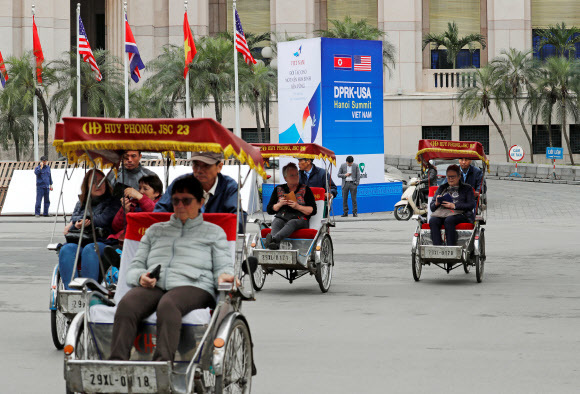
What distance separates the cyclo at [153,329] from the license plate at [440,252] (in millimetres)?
6990

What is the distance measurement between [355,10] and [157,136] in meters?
54.7

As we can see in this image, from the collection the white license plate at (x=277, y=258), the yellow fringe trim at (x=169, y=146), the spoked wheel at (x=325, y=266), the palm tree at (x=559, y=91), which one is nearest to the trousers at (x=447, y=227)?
the spoked wheel at (x=325, y=266)

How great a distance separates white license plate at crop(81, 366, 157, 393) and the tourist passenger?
9.96ft

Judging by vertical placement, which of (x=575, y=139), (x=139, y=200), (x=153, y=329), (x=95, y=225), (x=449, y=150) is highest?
(x=575, y=139)

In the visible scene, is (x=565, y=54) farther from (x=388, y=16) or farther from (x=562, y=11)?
(x=388, y=16)

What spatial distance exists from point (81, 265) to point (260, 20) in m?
52.8

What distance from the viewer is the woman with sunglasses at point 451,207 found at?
14.0 meters

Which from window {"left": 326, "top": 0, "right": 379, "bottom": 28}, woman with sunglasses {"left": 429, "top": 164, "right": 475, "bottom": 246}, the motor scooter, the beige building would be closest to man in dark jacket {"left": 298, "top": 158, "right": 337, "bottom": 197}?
woman with sunglasses {"left": 429, "top": 164, "right": 475, "bottom": 246}

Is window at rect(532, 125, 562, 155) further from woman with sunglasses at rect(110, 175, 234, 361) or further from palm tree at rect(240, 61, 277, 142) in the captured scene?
woman with sunglasses at rect(110, 175, 234, 361)

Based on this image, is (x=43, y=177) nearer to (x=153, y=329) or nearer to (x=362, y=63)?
(x=362, y=63)

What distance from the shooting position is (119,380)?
566 centimetres

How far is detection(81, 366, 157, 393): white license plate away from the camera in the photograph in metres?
5.64

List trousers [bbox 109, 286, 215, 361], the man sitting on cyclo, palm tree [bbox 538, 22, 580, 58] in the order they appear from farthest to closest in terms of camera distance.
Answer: palm tree [bbox 538, 22, 580, 58], the man sitting on cyclo, trousers [bbox 109, 286, 215, 361]

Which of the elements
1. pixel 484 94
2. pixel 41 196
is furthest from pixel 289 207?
pixel 484 94
